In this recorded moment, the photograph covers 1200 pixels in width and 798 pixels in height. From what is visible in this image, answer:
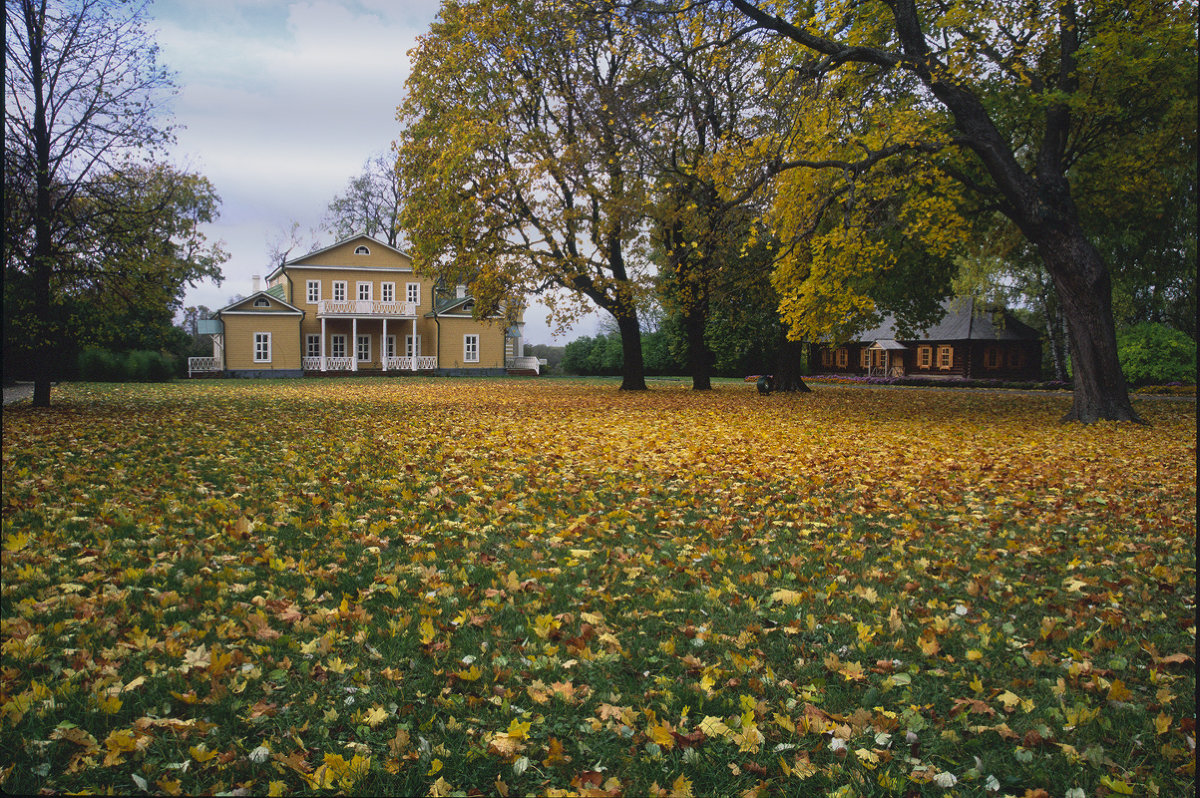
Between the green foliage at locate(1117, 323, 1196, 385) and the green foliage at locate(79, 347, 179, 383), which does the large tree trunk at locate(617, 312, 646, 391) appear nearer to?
the green foliage at locate(1117, 323, 1196, 385)

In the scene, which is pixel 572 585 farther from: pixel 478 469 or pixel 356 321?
pixel 356 321

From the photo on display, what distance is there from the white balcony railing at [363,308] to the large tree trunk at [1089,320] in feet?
116

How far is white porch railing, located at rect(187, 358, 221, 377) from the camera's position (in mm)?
38469

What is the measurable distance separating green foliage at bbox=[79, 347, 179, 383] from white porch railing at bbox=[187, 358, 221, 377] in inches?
291

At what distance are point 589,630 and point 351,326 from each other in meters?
43.1

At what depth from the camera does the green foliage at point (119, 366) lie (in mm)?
29500

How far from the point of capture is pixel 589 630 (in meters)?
3.80

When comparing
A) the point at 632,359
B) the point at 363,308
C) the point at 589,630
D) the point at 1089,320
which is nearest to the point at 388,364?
the point at 363,308

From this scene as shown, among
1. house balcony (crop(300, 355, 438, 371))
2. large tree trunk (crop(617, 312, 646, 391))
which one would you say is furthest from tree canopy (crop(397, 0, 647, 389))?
house balcony (crop(300, 355, 438, 371))

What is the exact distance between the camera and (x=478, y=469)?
27.8 ft

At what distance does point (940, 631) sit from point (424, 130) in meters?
22.2

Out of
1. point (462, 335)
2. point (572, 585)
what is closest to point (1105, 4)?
point (572, 585)

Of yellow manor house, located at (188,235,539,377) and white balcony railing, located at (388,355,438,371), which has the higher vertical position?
yellow manor house, located at (188,235,539,377)

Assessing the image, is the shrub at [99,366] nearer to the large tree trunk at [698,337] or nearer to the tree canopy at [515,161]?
the tree canopy at [515,161]
